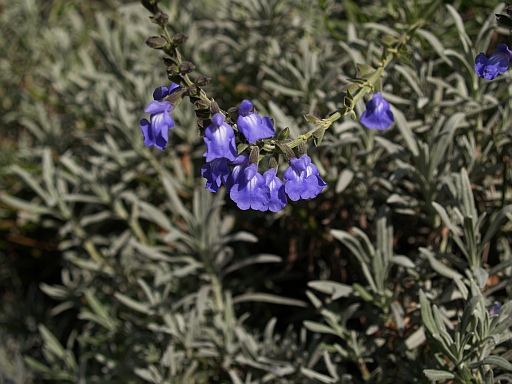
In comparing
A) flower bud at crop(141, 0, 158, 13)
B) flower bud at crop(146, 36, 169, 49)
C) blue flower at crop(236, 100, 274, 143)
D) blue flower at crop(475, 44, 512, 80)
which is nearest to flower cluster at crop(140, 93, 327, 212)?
blue flower at crop(236, 100, 274, 143)

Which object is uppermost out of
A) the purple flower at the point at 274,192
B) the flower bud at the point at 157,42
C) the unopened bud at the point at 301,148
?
the flower bud at the point at 157,42

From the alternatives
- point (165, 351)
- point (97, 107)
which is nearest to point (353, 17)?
point (97, 107)

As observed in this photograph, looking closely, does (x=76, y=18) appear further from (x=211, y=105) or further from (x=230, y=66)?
(x=211, y=105)

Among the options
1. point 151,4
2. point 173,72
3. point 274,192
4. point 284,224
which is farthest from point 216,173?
point 284,224

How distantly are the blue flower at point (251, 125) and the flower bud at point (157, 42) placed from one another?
285 millimetres

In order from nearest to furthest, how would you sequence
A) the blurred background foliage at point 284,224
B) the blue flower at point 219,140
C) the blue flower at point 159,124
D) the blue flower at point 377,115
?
the blue flower at point 219,140 < the blue flower at point 159,124 < the blue flower at point 377,115 < the blurred background foliage at point 284,224

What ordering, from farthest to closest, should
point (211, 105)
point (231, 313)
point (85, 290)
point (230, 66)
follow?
point (230, 66) < point (85, 290) < point (231, 313) < point (211, 105)

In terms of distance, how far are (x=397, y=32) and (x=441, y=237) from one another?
2.95 ft

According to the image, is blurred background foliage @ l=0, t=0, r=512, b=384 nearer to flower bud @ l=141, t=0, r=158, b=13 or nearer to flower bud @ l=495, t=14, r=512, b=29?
flower bud @ l=495, t=14, r=512, b=29

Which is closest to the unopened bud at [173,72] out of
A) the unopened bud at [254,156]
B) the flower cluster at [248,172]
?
the flower cluster at [248,172]

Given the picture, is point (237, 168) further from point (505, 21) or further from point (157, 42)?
point (505, 21)

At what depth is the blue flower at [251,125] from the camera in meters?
1.35

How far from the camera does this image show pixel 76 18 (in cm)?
396

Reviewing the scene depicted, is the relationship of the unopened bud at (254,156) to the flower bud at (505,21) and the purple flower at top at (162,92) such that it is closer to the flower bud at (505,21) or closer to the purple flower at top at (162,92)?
the purple flower at top at (162,92)
